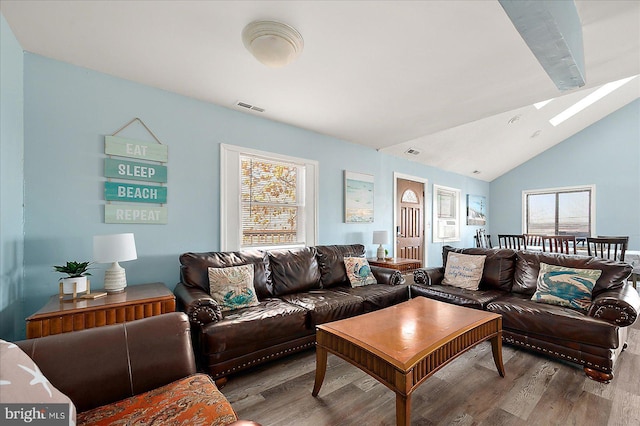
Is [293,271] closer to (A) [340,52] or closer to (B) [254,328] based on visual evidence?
(B) [254,328]

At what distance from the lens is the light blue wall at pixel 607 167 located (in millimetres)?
5461

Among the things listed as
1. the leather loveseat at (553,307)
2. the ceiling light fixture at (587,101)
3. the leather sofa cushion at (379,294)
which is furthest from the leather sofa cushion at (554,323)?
the ceiling light fixture at (587,101)

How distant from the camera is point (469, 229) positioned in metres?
6.83

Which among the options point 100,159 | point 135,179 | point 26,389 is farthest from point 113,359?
point 100,159

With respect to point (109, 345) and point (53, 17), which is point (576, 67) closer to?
point (109, 345)

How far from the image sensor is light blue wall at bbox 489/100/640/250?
546cm

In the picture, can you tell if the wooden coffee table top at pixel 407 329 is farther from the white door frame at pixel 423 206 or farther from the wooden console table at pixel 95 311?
the white door frame at pixel 423 206

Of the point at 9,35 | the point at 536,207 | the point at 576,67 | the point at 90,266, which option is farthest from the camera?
the point at 536,207

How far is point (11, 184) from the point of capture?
1922 mm

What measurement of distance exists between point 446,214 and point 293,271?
14.5 ft

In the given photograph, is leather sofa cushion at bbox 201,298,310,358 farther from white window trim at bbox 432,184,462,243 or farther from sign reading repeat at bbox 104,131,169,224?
white window trim at bbox 432,184,462,243

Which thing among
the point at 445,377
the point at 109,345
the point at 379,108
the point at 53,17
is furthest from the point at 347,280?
the point at 53,17

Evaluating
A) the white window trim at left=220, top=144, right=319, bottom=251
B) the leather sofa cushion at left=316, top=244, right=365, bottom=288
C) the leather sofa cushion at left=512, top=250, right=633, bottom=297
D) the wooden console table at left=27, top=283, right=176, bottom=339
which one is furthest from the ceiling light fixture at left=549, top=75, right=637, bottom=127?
the wooden console table at left=27, top=283, right=176, bottom=339

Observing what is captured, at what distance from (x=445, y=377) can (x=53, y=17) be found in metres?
3.78
